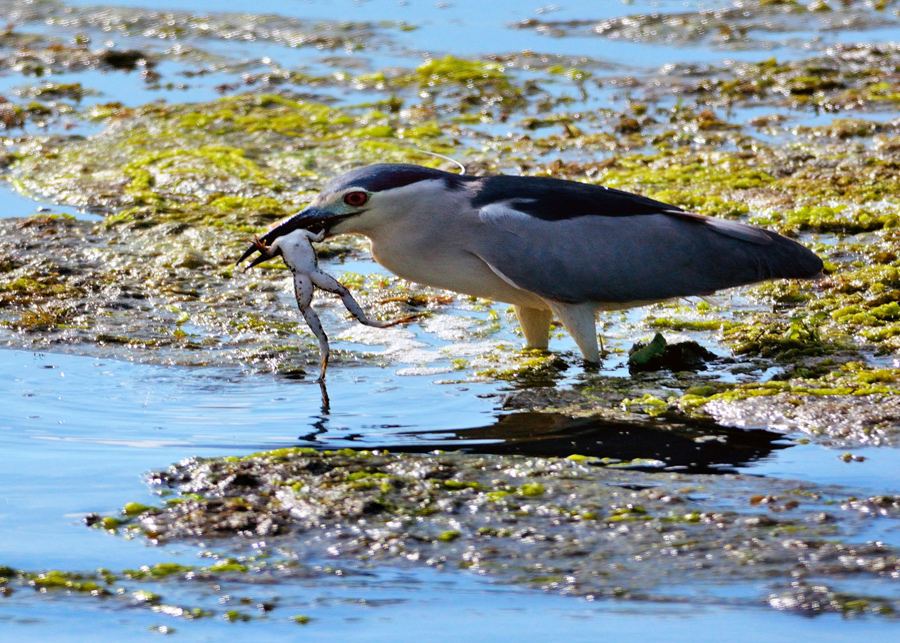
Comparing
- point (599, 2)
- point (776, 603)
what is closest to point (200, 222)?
point (776, 603)

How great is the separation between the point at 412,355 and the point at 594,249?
3.59 feet

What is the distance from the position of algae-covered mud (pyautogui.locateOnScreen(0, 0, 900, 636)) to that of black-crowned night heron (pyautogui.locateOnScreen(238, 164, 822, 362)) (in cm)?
34

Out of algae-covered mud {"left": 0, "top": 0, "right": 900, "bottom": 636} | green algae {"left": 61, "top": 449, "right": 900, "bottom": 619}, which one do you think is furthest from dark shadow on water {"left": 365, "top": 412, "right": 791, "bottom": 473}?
green algae {"left": 61, "top": 449, "right": 900, "bottom": 619}

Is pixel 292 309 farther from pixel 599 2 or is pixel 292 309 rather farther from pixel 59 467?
pixel 599 2

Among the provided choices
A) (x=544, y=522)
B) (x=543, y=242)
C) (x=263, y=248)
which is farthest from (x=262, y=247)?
(x=544, y=522)

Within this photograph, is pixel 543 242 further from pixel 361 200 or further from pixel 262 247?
pixel 262 247

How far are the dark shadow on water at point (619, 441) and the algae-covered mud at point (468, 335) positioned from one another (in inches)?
0.7

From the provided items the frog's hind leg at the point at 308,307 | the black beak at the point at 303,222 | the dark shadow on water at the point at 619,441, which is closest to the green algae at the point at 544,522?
the dark shadow on water at the point at 619,441

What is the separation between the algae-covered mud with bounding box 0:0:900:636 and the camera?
3793 mm

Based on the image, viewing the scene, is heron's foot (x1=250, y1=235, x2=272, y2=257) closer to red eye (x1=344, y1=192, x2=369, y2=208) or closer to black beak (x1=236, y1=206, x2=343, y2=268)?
black beak (x1=236, y1=206, x2=343, y2=268)

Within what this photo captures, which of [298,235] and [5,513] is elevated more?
[298,235]

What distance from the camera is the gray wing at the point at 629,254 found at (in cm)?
581

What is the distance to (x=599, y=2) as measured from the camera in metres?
15.5

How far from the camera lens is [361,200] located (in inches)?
230
